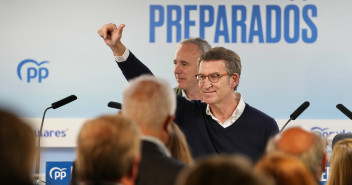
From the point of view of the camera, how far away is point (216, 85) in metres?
3.60

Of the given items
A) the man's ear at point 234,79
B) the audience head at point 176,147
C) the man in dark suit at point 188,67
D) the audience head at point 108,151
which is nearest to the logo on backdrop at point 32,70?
the man in dark suit at point 188,67

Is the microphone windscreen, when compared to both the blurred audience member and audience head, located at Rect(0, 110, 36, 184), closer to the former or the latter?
audience head, located at Rect(0, 110, 36, 184)

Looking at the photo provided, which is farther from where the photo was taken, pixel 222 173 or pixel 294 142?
pixel 294 142

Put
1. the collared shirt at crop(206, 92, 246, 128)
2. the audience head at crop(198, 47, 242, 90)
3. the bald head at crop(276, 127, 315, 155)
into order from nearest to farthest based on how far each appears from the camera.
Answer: the bald head at crop(276, 127, 315, 155) → the collared shirt at crop(206, 92, 246, 128) → the audience head at crop(198, 47, 242, 90)

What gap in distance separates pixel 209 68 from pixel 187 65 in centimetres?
119

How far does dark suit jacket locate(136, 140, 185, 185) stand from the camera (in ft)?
6.37

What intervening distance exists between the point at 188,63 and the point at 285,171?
11.3 ft

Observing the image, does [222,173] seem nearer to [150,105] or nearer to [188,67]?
[150,105]

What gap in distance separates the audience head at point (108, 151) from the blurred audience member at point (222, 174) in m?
0.45

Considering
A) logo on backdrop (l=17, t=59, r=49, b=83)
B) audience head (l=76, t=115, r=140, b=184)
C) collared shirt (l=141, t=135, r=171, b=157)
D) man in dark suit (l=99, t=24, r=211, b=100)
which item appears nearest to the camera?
audience head (l=76, t=115, r=140, b=184)

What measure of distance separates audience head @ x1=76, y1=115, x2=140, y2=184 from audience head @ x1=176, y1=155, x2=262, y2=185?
0.45 metres

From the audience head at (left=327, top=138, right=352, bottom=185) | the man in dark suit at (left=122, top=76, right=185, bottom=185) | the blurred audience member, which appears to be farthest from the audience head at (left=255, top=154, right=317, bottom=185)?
the audience head at (left=327, top=138, right=352, bottom=185)

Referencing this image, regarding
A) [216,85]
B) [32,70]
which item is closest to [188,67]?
[216,85]

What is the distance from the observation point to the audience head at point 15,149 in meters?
1.39
